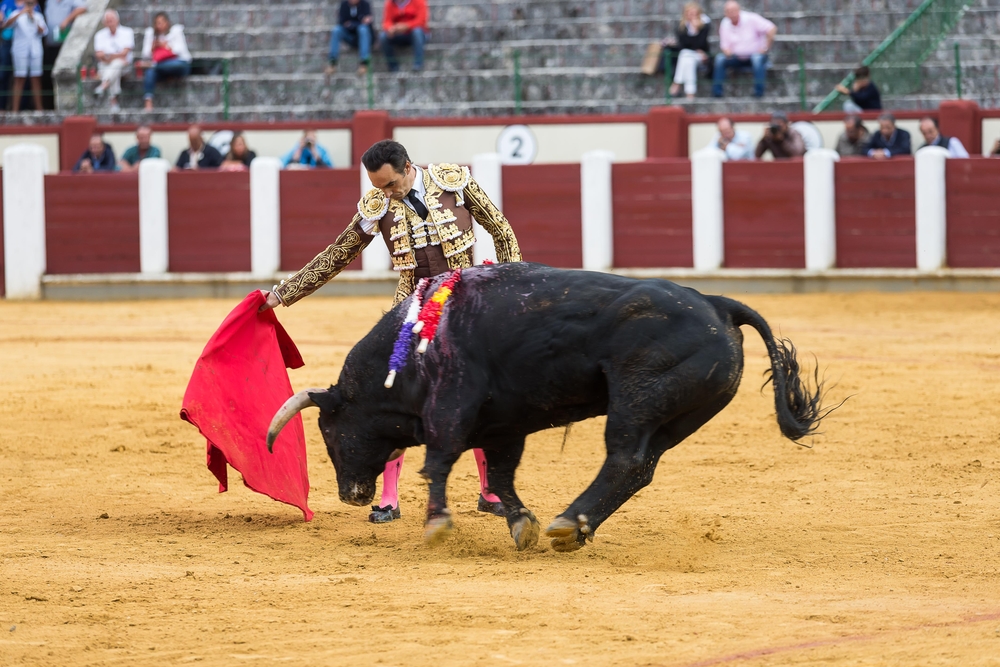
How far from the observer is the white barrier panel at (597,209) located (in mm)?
13086

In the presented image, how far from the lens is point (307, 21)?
16359 mm

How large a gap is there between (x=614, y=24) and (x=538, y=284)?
1182 centimetres

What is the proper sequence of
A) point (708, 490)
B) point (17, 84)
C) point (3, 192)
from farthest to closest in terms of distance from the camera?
1. point (17, 84)
2. point (3, 192)
3. point (708, 490)

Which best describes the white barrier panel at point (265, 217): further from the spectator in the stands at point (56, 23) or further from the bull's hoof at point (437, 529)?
the bull's hoof at point (437, 529)

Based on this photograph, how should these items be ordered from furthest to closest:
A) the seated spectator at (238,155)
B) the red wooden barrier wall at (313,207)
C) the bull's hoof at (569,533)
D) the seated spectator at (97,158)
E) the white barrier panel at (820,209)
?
1. the seated spectator at (97,158)
2. the seated spectator at (238,155)
3. the red wooden barrier wall at (313,207)
4. the white barrier panel at (820,209)
5. the bull's hoof at (569,533)

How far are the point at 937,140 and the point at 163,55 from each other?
792 centimetres

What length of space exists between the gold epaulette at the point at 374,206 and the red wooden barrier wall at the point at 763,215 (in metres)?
8.47

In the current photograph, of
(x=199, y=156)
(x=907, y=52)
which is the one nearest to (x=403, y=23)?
(x=199, y=156)

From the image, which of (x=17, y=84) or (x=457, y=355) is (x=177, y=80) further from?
(x=457, y=355)

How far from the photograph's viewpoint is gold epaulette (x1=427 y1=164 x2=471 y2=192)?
4812 mm

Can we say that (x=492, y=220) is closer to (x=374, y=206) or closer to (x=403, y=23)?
(x=374, y=206)

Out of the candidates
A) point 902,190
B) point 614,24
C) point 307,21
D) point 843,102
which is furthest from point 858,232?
point 307,21

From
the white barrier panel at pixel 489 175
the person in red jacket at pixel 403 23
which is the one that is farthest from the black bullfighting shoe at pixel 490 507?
the person in red jacket at pixel 403 23

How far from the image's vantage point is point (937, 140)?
41.7ft
